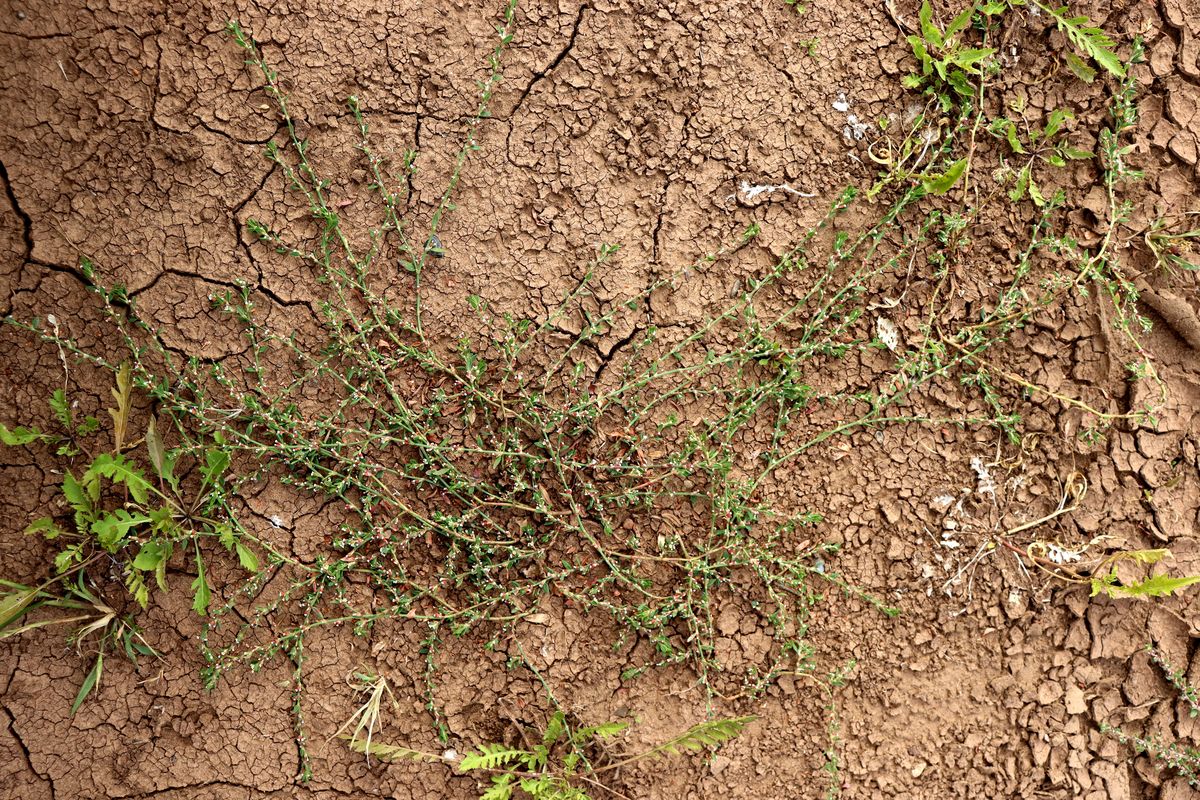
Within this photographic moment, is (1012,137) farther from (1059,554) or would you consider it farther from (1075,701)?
(1075,701)

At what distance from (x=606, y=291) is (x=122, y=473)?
1664 mm

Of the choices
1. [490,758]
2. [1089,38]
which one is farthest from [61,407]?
[1089,38]

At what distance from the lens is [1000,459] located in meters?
2.91

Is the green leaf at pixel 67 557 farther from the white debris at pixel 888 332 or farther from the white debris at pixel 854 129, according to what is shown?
the white debris at pixel 854 129

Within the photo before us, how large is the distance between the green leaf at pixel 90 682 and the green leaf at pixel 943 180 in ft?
10.5

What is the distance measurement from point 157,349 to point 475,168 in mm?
1219

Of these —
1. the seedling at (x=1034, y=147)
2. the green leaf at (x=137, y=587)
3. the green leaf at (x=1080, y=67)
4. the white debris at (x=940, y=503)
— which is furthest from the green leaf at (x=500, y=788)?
the green leaf at (x=1080, y=67)

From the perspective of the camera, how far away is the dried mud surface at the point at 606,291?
2604 mm

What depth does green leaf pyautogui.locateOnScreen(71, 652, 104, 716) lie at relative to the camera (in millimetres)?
2588

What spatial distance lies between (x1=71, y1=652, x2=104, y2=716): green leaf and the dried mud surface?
33 mm

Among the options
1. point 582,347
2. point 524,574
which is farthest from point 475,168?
point 524,574

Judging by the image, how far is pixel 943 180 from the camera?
111 inches

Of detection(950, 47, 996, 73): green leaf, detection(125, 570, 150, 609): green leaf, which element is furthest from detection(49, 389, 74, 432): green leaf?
detection(950, 47, 996, 73): green leaf

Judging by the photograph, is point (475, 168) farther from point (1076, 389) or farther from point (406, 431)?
point (1076, 389)
